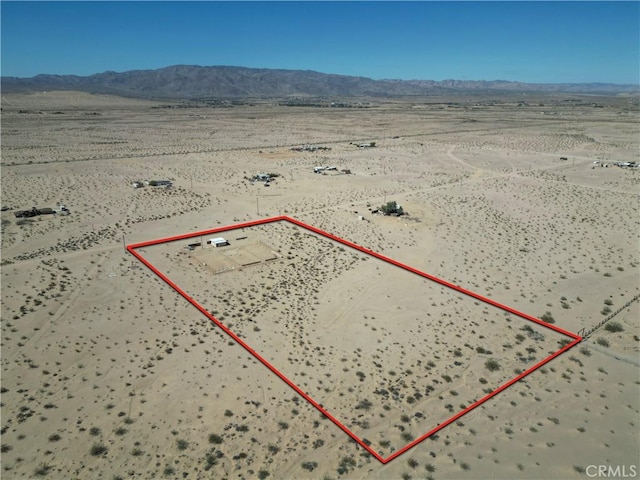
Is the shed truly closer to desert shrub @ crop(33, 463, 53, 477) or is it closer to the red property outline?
the red property outline

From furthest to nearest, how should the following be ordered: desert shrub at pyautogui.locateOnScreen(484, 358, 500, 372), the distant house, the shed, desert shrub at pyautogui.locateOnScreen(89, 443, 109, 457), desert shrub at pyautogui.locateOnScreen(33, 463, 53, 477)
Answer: the distant house → the shed → desert shrub at pyautogui.locateOnScreen(484, 358, 500, 372) → desert shrub at pyautogui.locateOnScreen(89, 443, 109, 457) → desert shrub at pyautogui.locateOnScreen(33, 463, 53, 477)

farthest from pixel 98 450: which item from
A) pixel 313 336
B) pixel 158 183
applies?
pixel 158 183

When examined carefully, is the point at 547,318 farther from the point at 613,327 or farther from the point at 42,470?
the point at 42,470

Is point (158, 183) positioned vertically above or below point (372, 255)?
above

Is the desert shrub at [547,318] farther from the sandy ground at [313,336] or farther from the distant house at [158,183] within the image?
the distant house at [158,183]

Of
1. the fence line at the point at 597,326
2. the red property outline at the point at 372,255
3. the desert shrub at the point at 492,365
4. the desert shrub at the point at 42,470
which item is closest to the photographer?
the desert shrub at the point at 42,470

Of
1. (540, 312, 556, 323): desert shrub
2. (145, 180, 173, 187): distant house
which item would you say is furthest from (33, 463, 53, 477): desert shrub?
(145, 180, 173, 187): distant house

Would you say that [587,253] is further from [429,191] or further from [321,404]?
[321,404]

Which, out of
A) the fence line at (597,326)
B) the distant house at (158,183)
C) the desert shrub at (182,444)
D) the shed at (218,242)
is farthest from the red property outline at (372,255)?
the distant house at (158,183)
